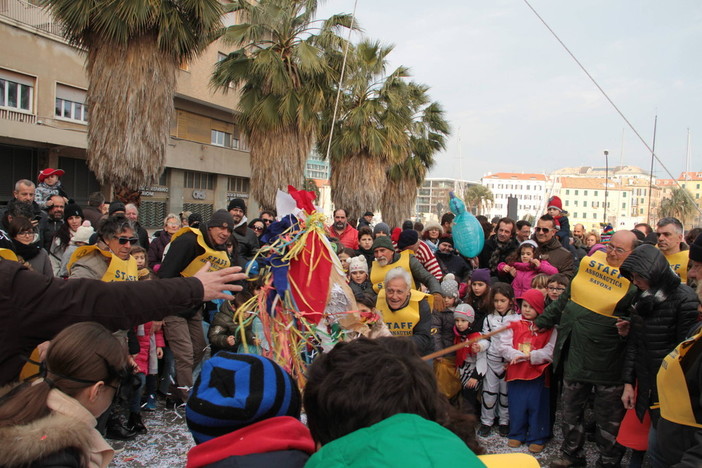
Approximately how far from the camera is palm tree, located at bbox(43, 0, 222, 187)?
375 inches

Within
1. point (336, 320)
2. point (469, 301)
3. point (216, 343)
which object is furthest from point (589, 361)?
point (216, 343)

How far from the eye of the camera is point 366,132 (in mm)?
16391

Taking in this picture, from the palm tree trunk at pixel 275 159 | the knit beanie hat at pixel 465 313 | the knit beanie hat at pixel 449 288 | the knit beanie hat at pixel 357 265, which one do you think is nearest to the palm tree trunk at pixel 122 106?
the palm tree trunk at pixel 275 159

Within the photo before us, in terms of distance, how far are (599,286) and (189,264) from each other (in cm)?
355

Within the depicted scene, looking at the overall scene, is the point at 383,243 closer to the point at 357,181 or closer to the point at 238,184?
the point at 357,181

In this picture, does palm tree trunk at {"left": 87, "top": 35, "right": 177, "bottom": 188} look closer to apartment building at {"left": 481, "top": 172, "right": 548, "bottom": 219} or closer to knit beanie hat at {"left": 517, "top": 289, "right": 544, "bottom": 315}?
knit beanie hat at {"left": 517, "top": 289, "right": 544, "bottom": 315}

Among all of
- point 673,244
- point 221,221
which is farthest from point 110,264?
point 673,244

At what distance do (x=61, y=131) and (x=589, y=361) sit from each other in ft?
54.3

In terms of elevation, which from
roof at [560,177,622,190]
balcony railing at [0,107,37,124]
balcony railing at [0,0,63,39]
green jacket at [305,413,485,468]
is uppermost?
roof at [560,177,622,190]

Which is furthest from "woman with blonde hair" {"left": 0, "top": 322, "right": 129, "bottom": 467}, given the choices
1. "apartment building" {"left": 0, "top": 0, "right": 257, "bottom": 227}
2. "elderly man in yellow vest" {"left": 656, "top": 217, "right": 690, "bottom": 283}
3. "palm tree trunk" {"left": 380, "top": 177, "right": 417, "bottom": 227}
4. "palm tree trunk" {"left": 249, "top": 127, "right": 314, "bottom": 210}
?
"palm tree trunk" {"left": 380, "top": 177, "right": 417, "bottom": 227}

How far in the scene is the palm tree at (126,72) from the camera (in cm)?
953

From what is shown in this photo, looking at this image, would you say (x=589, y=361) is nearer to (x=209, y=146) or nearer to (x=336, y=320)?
(x=336, y=320)

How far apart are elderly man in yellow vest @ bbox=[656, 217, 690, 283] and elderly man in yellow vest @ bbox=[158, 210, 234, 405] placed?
4099 mm

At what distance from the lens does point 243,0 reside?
13039mm
